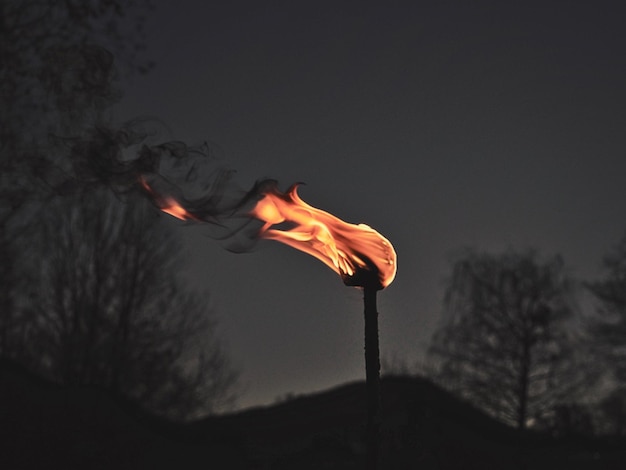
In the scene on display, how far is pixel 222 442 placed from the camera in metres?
11.1

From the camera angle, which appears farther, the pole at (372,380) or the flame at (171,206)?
the flame at (171,206)

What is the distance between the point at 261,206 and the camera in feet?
18.9

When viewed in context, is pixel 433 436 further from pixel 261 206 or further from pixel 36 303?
pixel 36 303

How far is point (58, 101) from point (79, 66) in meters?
0.59

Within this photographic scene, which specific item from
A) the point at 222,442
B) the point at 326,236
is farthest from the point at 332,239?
the point at 222,442

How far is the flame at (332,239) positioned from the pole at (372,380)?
28 centimetres

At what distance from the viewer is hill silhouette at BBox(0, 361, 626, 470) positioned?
10.0m

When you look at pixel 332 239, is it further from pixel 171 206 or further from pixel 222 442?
pixel 222 442

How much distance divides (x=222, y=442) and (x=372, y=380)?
721 centimetres

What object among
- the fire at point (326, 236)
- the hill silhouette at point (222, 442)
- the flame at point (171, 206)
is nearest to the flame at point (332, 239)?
the fire at point (326, 236)

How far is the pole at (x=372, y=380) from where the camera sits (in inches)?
168

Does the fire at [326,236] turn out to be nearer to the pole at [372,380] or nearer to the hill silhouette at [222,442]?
the pole at [372,380]

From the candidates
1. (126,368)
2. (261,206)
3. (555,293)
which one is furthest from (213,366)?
(261,206)

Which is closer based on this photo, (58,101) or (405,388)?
(58,101)
